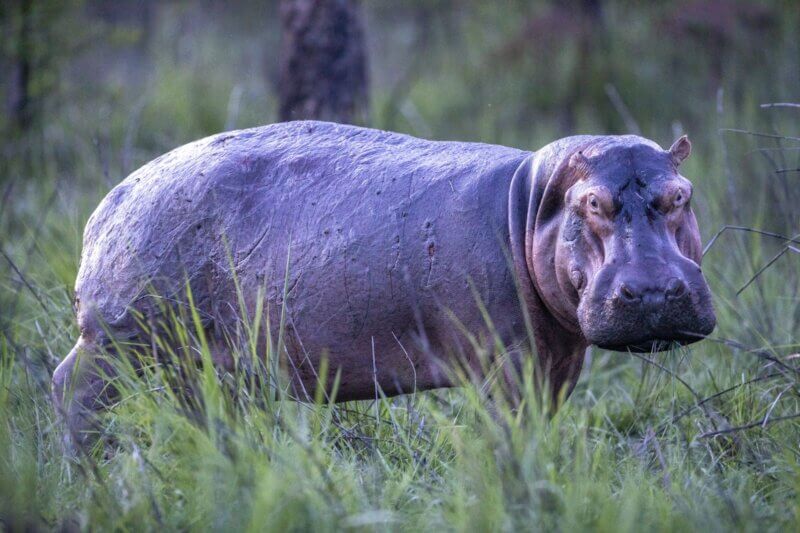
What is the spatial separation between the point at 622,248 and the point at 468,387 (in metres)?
0.55

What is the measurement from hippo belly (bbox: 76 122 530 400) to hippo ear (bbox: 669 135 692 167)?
0.46 metres

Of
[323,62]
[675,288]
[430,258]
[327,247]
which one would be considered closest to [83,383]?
[327,247]

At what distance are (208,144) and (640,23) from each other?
7582 mm

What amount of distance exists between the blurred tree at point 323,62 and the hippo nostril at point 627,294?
364 cm

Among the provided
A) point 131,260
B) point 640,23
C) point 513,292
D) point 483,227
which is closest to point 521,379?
point 513,292

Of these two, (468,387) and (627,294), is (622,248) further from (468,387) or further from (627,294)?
(468,387)

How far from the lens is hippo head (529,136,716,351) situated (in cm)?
254

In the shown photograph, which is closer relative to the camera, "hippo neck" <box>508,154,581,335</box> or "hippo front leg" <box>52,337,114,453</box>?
"hippo neck" <box>508,154,581,335</box>

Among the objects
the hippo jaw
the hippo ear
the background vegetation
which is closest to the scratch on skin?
the background vegetation

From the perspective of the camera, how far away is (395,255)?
2953 millimetres

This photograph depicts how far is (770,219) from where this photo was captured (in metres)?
5.96

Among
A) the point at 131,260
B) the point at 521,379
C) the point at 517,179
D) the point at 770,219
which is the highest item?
the point at 517,179

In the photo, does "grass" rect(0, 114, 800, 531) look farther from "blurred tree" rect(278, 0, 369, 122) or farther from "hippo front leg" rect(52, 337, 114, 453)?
"blurred tree" rect(278, 0, 369, 122)

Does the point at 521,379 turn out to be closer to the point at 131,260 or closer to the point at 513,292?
the point at 513,292
